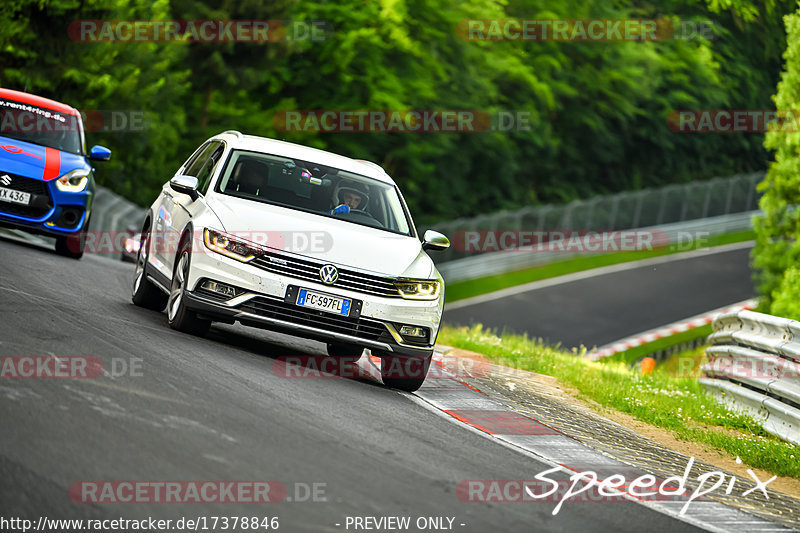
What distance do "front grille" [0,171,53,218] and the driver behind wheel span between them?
5.97 m

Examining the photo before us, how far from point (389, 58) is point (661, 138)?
65.8 ft

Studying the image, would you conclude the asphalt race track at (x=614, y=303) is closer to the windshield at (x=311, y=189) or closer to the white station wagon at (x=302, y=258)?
the windshield at (x=311, y=189)

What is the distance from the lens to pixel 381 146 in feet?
159

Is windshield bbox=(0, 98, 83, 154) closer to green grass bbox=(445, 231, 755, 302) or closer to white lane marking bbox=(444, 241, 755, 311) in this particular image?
white lane marking bbox=(444, 241, 755, 311)

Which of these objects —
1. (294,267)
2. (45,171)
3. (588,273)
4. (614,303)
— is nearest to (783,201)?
(45,171)

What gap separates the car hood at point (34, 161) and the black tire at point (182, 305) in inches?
223

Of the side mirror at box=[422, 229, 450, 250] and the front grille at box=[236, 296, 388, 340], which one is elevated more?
the side mirror at box=[422, 229, 450, 250]

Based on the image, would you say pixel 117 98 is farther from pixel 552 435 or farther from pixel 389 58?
pixel 552 435


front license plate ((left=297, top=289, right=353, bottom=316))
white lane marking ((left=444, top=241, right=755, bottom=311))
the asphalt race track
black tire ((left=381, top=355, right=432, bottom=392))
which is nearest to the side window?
front license plate ((left=297, top=289, right=353, bottom=316))

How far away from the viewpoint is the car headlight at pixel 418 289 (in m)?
10.2

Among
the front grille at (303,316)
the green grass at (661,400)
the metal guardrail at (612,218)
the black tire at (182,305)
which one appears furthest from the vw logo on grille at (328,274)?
the metal guardrail at (612,218)

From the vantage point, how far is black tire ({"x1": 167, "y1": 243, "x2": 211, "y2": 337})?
404 inches

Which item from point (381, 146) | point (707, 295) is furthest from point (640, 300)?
point (381, 146)

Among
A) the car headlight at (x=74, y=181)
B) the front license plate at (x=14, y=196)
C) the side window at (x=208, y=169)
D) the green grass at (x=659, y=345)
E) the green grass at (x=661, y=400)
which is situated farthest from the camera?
the green grass at (x=659, y=345)
